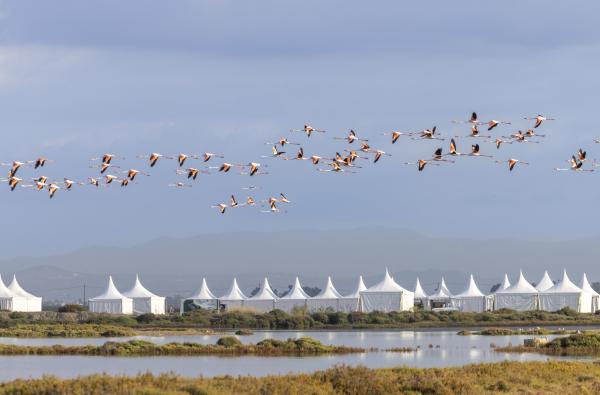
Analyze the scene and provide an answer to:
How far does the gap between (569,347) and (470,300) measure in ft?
214

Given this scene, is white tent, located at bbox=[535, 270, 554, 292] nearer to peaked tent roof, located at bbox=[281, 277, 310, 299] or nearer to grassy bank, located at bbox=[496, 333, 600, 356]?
peaked tent roof, located at bbox=[281, 277, 310, 299]

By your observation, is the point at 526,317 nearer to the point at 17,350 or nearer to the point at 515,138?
the point at 17,350

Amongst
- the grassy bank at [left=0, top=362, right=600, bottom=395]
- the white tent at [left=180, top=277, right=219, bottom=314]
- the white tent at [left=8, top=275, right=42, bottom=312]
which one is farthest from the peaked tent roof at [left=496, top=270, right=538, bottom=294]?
the grassy bank at [left=0, top=362, right=600, bottom=395]

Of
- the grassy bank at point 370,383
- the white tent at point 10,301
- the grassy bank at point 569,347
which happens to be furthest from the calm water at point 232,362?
the white tent at point 10,301

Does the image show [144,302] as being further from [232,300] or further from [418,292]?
[418,292]

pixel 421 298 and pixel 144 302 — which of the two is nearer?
pixel 144 302

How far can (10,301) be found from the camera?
4294 inches

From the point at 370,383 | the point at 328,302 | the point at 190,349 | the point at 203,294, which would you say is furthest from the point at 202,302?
the point at 370,383

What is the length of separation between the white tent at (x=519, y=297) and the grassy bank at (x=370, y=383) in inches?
2834

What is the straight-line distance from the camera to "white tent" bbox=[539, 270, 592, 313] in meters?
108

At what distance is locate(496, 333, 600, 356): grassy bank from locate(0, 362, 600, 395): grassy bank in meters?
13.3

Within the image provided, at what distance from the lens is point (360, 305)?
11081cm

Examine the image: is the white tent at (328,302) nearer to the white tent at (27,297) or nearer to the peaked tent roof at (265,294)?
the peaked tent roof at (265,294)

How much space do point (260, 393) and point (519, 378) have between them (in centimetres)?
1084
